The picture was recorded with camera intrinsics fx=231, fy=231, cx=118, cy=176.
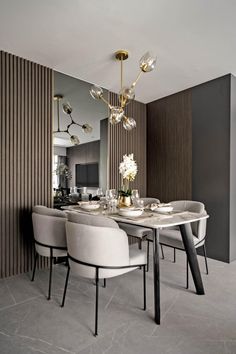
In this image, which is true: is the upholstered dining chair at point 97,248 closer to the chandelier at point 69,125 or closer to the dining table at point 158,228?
the dining table at point 158,228

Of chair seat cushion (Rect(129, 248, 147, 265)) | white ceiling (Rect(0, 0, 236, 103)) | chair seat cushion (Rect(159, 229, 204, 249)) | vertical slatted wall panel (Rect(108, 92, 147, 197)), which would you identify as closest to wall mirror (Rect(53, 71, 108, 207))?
vertical slatted wall panel (Rect(108, 92, 147, 197))

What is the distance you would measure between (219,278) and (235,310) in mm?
660

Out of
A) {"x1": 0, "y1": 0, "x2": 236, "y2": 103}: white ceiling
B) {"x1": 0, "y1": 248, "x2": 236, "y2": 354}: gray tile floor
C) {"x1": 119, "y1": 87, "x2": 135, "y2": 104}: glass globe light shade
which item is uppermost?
{"x1": 0, "y1": 0, "x2": 236, "y2": 103}: white ceiling

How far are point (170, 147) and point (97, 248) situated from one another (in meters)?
2.67

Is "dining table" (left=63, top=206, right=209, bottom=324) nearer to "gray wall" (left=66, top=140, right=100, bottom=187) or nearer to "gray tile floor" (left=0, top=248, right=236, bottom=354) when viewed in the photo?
"gray tile floor" (left=0, top=248, right=236, bottom=354)

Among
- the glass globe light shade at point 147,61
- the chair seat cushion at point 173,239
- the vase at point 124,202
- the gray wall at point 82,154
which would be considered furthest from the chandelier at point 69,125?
the chair seat cushion at point 173,239

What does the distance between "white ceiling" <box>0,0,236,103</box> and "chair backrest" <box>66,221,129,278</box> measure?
180 cm

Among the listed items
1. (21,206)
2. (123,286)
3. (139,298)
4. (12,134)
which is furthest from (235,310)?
(12,134)

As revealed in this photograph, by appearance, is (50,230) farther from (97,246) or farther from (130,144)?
(130,144)

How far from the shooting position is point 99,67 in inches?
117

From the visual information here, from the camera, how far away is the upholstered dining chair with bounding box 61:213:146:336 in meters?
1.73

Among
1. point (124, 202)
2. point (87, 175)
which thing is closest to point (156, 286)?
point (124, 202)

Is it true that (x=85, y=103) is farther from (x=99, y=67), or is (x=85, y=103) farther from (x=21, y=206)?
(x=21, y=206)

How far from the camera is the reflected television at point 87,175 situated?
3.50m
